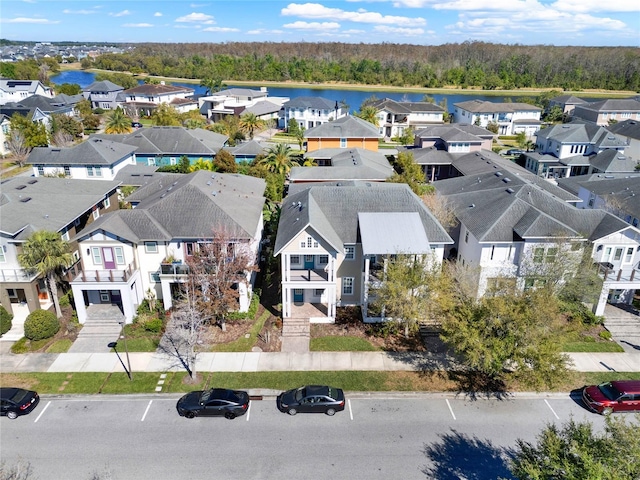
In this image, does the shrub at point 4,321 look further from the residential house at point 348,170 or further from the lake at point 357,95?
the lake at point 357,95

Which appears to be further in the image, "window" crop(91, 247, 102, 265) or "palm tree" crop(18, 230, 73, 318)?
"window" crop(91, 247, 102, 265)

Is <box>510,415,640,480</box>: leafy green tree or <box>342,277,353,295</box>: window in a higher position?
<box>510,415,640,480</box>: leafy green tree

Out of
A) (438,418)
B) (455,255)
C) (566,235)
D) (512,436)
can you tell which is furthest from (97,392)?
(566,235)

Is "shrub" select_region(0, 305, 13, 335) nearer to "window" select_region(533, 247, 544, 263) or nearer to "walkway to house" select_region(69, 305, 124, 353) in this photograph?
"walkway to house" select_region(69, 305, 124, 353)

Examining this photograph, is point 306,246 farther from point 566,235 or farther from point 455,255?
point 566,235

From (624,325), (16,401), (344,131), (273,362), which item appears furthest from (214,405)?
(344,131)

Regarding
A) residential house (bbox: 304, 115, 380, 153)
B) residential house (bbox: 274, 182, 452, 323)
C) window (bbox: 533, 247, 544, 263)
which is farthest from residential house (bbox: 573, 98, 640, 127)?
residential house (bbox: 274, 182, 452, 323)

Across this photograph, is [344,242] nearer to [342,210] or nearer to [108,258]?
[342,210]

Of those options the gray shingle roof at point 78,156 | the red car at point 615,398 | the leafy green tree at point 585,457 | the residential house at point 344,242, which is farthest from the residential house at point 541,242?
the gray shingle roof at point 78,156
